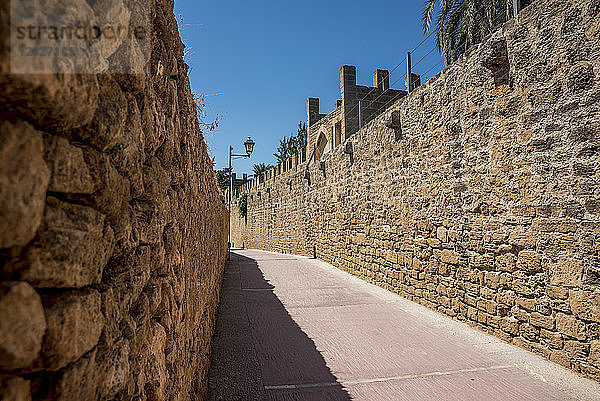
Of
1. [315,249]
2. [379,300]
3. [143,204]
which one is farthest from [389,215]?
[143,204]

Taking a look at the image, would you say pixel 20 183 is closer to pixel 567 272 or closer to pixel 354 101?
pixel 567 272

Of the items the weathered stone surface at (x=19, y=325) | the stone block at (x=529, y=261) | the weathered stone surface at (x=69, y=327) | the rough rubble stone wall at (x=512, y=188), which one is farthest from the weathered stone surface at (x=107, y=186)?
the stone block at (x=529, y=261)

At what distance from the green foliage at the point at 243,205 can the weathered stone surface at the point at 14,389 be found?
930 inches

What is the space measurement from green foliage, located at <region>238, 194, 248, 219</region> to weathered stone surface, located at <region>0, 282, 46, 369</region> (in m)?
23.6

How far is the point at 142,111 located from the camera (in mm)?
1345

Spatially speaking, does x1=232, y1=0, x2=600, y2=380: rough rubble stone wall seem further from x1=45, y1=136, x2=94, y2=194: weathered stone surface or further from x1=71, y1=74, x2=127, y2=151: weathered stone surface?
x1=45, y1=136, x2=94, y2=194: weathered stone surface

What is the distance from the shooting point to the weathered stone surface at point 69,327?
75 cm

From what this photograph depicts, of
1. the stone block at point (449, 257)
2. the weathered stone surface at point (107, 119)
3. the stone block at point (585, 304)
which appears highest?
the weathered stone surface at point (107, 119)

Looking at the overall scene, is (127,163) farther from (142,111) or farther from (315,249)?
(315,249)

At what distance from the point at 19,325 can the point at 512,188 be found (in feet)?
15.9

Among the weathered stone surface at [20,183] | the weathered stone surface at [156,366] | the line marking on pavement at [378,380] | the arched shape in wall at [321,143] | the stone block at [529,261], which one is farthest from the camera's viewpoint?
the arched shape in wall at [321,143]

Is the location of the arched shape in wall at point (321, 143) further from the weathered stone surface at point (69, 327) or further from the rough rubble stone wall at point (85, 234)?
the weathered stone surface at point (69, 327)

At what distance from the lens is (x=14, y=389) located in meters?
0.68

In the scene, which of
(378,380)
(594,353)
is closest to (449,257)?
(594,353)
